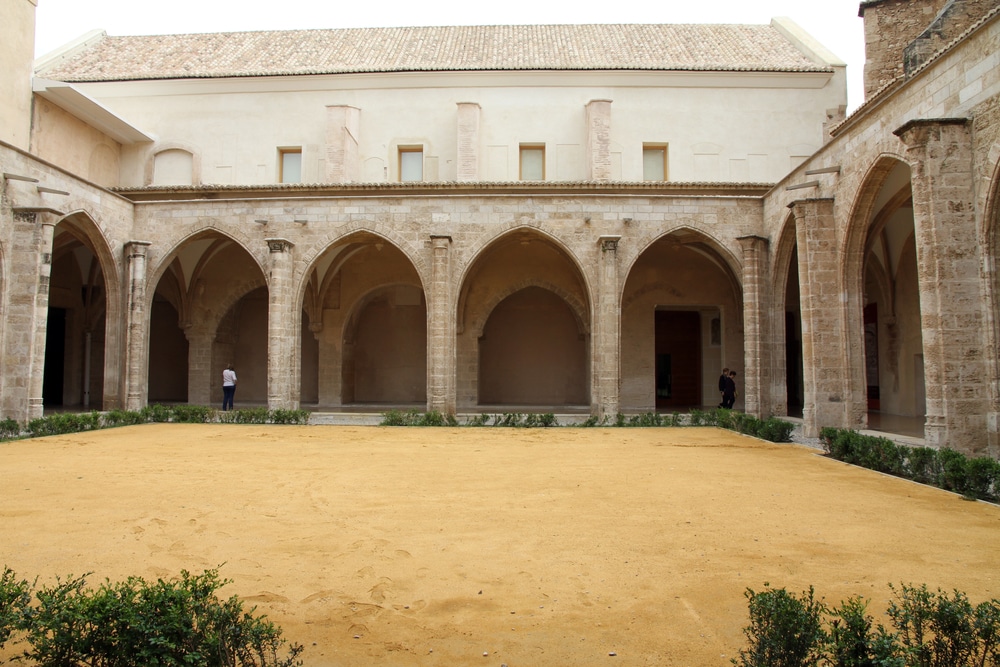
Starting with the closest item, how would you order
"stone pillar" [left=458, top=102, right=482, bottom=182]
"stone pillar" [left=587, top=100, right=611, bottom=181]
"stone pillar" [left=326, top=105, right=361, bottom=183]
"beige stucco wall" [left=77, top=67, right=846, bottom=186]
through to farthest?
"stone pillar" [left=587, top=100, right=611, bottom=181]
"stone pillar" [left=326, top=105, right=361, bottom=183]
"stone pillar" [left=458, top=102, right=482, bottom=182]
"beige stucco wall" [left=77, top=67, right=846, bottom=186]

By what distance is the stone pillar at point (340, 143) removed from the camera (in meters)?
19.6

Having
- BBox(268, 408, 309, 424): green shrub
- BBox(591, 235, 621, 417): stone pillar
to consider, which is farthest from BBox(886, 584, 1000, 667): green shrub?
BBox(268, 408, 309, 424): green shrub

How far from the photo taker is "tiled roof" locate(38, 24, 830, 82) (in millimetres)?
20672

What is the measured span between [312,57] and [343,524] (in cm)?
1982

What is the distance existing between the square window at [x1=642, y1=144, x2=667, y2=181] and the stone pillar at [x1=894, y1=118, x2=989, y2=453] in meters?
11.2

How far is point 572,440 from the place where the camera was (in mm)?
12547

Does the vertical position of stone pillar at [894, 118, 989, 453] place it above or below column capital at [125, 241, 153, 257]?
below

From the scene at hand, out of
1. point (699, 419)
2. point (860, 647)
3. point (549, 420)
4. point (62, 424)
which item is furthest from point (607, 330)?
point (860, 647)

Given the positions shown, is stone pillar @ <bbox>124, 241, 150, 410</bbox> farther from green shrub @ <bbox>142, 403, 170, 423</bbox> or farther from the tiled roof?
the tiled roof

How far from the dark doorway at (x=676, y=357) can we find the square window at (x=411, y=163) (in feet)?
31.0

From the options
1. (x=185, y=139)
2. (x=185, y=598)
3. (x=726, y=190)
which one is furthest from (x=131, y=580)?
(x=185, y=139)

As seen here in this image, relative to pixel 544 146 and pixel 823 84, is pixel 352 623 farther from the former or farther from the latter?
pixel 823 84

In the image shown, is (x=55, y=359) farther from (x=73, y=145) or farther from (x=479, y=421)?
(x=479, y=421)

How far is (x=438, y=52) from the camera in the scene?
72.4 feet
